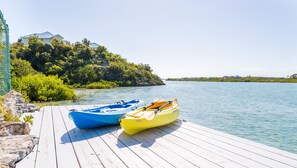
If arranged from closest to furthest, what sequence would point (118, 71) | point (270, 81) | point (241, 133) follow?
1. point (241, 133)
2. point (118, 71)
3. point (270, 81)

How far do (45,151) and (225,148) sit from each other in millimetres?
2382

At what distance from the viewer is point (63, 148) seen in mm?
3193

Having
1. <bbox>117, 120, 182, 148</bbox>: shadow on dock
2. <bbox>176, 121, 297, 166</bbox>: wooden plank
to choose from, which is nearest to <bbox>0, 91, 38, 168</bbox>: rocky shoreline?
<bbox>117, 120, 182, 148</bbox>: shadow on dock

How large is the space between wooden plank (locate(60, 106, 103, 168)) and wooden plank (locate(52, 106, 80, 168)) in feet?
0.20

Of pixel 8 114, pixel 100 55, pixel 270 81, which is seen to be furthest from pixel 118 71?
pixel 270 81

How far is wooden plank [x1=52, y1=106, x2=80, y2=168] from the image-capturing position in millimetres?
2624

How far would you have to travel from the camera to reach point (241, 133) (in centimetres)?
795

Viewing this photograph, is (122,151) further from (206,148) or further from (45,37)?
(45,37)

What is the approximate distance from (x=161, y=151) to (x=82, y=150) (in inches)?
41.5

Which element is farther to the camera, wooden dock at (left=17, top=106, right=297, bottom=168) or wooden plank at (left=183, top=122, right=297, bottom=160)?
wooden plank at (left=183, top=122, right=297, bottom=160)

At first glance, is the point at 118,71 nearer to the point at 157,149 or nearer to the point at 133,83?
the point at 133,83

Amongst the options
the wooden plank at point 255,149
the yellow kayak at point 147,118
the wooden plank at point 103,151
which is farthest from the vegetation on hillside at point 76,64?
the wooden plank at point 255,149

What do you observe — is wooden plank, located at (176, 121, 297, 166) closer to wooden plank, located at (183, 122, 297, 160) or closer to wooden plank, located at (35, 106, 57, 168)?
wooden plank, located at (183, 122, 297, 160)

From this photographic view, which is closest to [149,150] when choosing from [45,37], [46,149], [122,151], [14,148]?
[122,151]
